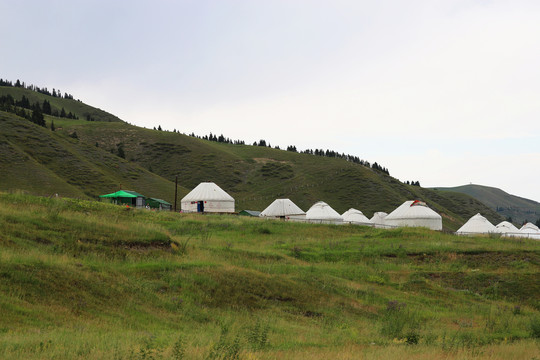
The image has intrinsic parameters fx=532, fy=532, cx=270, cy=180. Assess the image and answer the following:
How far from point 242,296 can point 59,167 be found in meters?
62.7

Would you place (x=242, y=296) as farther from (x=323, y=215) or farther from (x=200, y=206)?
(x=200, y=206)

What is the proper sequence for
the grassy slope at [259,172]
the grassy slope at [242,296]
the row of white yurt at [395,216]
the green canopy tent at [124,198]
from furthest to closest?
the grassy slope at [259,172]
the green canopy tent at [124,198]
the row of white yurt at [395,216]
the grassy slope at [242,296]

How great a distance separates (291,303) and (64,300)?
7.18 metres

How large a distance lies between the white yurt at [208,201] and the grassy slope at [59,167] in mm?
12010

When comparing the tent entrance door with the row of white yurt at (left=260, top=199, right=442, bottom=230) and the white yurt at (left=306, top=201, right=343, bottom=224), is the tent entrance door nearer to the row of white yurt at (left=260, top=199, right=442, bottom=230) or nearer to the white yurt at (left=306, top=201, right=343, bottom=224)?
the row of white yurt at (left=260, top=199, right=442, bottom=230)

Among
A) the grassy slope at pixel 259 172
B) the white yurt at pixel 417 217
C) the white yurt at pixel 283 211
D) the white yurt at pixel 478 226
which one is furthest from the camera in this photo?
the grassy slope at pixel 259 172

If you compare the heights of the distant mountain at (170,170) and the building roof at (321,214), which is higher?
the distant mountain at (170,170)

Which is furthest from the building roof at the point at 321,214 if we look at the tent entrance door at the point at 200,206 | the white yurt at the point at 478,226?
the white yurt at the point at 478,226

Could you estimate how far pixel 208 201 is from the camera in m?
62.2

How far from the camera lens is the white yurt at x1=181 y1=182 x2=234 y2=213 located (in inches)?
2445

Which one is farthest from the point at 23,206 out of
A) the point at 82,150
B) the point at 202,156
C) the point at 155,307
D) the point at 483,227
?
the point at 202,156

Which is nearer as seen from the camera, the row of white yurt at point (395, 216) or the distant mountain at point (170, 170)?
the row of white yurt at point (395, 216)

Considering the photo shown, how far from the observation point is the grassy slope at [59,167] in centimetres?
5978

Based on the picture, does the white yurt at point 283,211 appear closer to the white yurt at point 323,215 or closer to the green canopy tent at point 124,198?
the white yurt at point 323,215
